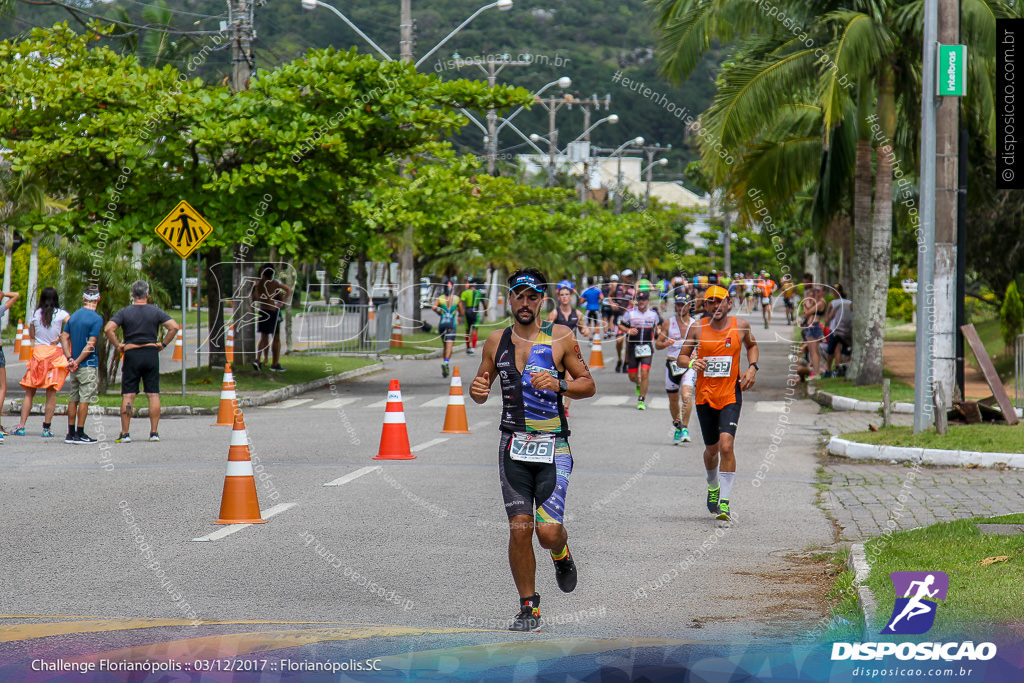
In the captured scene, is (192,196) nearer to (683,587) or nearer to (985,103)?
(985,103)

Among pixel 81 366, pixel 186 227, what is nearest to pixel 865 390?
pixel 186 227

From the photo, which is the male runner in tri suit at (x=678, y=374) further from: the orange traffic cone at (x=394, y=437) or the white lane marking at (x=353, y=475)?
the white lane marking at (x=353, y=475)

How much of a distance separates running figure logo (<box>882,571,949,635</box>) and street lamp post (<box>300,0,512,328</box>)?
71.2 ft

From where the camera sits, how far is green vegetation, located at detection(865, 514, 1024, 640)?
5.89 metres

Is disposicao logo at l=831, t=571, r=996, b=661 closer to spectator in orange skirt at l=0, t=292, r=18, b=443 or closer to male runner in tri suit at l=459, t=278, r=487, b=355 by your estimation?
spectator in orange skirt at l=0, t=292, r=18, b=443

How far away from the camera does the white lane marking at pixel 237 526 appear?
29.3 ft

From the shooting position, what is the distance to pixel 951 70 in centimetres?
1457

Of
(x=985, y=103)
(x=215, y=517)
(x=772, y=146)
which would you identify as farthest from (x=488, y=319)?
(x=215, y=517)

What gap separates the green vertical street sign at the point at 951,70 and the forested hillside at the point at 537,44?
56.6 meters

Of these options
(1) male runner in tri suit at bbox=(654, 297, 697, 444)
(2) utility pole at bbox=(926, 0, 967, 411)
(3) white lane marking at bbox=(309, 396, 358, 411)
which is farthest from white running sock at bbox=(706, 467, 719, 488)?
(3) white lane marking at bbox=(309, 396, 358, 411)

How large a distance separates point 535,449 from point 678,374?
8.92 metres

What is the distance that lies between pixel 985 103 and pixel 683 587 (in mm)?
13918

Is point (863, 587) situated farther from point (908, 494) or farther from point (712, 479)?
point (908, 494)

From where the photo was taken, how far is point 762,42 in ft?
72.1
